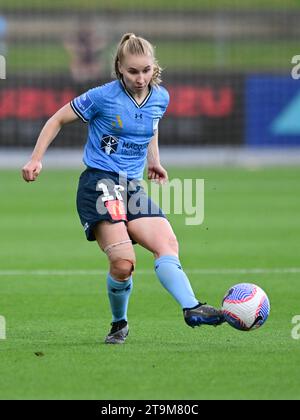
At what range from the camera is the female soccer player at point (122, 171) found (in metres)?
7.91

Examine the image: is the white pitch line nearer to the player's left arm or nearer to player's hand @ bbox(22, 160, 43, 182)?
the player's left arm

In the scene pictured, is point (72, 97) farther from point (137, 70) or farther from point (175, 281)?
point (175, 281)

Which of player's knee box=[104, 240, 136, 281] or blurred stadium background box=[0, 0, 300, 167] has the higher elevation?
blurred stadium background box=[0, 0, 300, 167]

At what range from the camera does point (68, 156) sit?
26.9 m

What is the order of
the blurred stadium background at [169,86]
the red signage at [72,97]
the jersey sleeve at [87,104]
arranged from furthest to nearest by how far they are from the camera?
1. the blurred stadium background at [169,86]
2. the red signage at [72,97]
3. the jersey sleeve at [87,104]

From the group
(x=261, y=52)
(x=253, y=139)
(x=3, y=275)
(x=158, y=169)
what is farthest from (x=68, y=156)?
(x=158, y=169)

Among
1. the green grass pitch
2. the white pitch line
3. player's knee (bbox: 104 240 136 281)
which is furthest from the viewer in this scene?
the white pitch line

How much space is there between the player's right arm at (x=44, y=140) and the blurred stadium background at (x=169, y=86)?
15.1 m

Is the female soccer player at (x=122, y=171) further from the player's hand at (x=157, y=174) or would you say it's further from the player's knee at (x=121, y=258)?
the player's hand at (x=157, y=174)

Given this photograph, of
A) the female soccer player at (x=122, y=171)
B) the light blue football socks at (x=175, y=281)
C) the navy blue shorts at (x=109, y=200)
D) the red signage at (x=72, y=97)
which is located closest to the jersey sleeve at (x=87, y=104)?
the female soccer player at (x=122, y=171)

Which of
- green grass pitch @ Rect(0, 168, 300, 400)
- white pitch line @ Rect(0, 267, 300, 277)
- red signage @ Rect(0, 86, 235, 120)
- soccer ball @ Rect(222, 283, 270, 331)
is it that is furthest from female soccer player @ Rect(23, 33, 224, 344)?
red signage @ Rect(0, 86, 235, 120)

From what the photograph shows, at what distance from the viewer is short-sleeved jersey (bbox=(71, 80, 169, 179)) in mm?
8109

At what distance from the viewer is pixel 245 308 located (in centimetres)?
763

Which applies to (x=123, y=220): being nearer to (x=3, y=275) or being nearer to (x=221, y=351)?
(x=221, y=351)
